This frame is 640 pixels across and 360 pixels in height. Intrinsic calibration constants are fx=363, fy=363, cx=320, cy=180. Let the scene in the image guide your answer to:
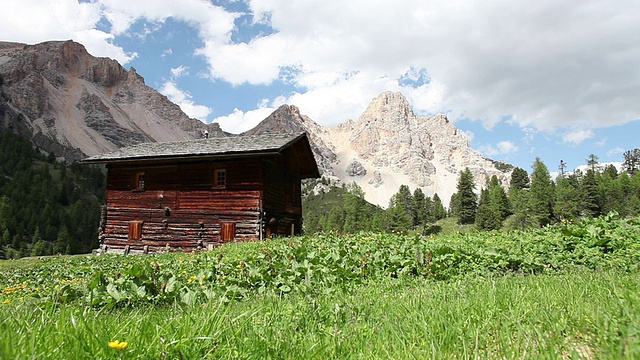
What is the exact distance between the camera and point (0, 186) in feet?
381

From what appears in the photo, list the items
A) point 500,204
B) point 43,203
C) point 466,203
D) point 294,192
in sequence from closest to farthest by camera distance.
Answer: point 294,192
point 500,204
point 43,203
point 466,203

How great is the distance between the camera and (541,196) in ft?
343

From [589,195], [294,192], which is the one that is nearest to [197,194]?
[294,192]

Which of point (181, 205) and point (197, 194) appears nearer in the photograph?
point (197, 194)

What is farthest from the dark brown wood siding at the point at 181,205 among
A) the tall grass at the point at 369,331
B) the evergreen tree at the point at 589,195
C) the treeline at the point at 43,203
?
the evergreen tree at the point at 589,195

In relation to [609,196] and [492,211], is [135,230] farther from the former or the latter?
[609,196]

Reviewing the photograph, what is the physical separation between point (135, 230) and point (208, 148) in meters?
7.88

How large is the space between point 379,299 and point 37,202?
5699 inches

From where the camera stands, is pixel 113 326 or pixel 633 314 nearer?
pixel 633 314

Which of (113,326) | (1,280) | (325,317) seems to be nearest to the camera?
(113,326)

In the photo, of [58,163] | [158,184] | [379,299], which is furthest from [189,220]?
[58,163]

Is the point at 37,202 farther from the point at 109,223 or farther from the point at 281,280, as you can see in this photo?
the point at 281,280

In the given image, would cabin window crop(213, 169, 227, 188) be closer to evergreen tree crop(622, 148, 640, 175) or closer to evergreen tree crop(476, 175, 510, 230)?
evergreen tree crop(476, 175, 510, 230)

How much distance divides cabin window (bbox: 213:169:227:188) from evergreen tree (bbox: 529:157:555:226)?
92.1 meters
